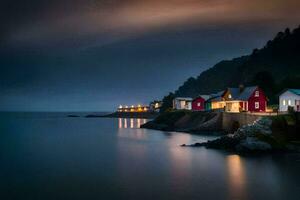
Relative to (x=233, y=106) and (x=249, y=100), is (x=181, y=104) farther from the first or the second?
(x=249, y=100)

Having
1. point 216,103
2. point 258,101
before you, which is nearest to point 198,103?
point 216,103

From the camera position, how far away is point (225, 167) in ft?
126

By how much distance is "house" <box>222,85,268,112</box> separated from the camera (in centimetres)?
7406

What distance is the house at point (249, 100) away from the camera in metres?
74.1

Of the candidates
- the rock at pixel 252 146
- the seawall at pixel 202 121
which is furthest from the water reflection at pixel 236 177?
the seawall at pixel 202 121

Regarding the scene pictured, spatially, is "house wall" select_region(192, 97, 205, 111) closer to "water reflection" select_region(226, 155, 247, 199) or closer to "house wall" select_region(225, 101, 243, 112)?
"house wall" select_region(225, 101, 243, 112)

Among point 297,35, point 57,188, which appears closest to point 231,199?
point 57,188

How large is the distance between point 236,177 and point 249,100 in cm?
4282

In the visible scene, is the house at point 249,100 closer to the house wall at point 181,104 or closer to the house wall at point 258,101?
the house wall at point 258,101

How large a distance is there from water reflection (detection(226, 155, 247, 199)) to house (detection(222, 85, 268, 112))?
32861 millimetres

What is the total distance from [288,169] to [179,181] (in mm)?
11128

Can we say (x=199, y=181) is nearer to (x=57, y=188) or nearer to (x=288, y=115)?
(x=57, y=188)

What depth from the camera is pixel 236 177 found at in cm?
3391

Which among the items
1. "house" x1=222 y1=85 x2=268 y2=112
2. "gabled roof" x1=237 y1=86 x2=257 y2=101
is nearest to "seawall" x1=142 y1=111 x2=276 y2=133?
"house" x1=222 y1=85 x2=268 y2=112
